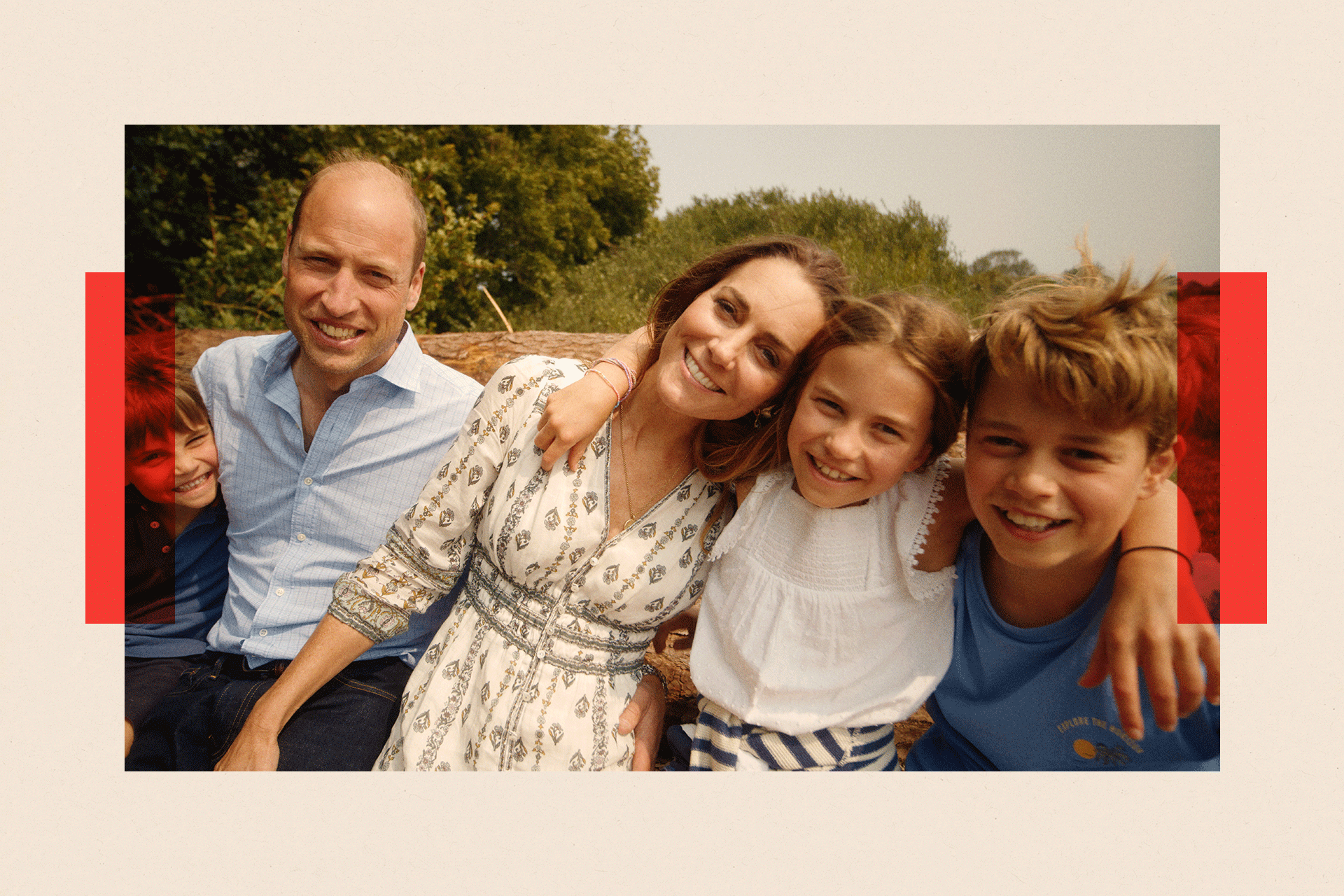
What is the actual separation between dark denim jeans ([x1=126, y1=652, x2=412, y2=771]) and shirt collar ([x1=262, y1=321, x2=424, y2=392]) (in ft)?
2.75

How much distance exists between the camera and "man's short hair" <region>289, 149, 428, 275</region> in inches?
81.7

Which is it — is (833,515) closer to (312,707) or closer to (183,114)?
(312,707)

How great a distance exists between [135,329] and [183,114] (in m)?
0.64

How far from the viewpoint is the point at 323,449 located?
215 cm

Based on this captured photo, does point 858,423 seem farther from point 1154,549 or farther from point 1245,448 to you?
point 1245,448

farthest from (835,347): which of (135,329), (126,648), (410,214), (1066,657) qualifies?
(126,648)

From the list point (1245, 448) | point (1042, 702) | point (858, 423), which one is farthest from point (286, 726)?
point (1245, 448)

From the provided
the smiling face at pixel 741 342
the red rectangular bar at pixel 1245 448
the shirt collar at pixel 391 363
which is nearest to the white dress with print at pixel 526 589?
the smiling face at pixel 741 342

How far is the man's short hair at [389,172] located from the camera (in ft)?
6.81

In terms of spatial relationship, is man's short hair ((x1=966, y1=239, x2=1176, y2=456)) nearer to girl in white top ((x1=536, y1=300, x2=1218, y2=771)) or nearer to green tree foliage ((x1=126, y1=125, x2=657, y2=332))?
girl in white top ((x1=536, y1=300, x2=1218, y2=771))

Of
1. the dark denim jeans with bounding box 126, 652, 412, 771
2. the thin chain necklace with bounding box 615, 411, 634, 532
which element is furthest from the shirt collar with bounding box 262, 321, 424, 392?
the dark denim jeans with bounding box 126, 652, 412, 771

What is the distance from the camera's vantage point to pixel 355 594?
1894 millimetres

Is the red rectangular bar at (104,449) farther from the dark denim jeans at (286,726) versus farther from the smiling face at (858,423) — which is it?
the smiling face at (858,423)

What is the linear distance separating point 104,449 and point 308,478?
1.62 feet
